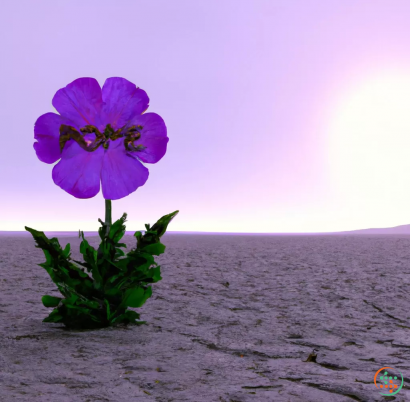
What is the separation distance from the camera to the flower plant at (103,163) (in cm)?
190

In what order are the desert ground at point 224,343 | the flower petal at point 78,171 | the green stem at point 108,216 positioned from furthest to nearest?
the green stem at point 108,216
the flower petal at point 78,171
the desert ground at point 224,343

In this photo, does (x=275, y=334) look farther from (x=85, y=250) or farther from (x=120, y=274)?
(x=85, y=250)

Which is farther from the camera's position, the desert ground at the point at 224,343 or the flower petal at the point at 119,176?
the flower petal at the point at 119,176

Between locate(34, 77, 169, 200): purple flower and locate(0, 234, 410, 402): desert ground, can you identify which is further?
locate(34, 77, 169, 200): purple flower

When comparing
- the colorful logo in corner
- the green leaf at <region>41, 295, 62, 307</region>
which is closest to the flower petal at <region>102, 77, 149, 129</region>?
the green leaf at <region>41, 295, 62, 307</region>

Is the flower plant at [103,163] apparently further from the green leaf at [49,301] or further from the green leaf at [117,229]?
the green leaf at [49,301]

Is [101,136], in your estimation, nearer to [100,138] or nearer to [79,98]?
[100,138]

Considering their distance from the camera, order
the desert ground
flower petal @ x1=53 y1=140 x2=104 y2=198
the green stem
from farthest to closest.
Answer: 1. the green stem
2. flower petal @ x1=53 y1=140 x2=104 y2=198
3. the desert ground

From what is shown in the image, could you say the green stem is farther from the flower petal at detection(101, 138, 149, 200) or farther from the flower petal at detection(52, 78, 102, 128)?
the flower petal at detection(52, 78, 102, 128)

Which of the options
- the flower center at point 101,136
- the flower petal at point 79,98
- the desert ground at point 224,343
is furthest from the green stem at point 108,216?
the desert ground at point 224,343

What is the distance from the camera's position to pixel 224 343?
2045 millimetres

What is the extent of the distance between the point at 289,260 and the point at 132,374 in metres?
3.56

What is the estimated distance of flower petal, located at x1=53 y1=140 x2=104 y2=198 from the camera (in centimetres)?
188

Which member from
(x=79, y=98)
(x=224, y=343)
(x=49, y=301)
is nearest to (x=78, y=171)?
(x=79, y=98)
